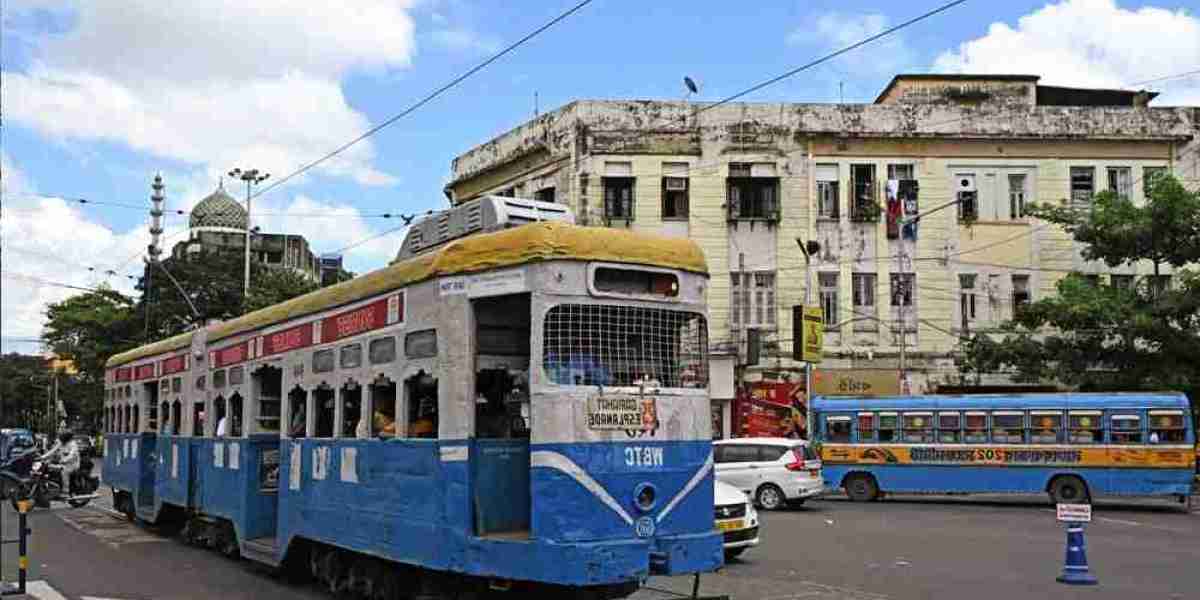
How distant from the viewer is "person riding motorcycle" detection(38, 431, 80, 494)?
24109 millimetres

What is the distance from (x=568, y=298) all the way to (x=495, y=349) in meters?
0.84

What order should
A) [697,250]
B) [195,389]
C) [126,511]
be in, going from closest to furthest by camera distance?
[697,250] < [195,389] < [126,511]

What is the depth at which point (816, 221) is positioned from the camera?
32.9 meters

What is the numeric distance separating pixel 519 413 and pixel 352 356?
2.37m

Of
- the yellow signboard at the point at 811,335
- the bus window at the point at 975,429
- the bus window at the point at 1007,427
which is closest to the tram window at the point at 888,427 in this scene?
the bus window at the point at 975,429

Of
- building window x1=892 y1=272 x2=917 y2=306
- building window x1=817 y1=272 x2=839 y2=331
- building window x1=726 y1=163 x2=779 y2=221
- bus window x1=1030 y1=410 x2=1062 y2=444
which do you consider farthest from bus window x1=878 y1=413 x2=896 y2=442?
building window x1=726 y1=163 x2=779 y2=221

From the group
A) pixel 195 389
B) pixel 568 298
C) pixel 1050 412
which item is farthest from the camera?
pixel 1050 412

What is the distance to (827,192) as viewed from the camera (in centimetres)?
3319

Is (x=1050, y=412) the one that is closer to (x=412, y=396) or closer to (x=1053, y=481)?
(x=1053, y=481)

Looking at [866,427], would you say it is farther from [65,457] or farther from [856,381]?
[65,457]

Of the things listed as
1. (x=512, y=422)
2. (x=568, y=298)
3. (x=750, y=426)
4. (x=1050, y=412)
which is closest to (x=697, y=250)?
(x=568, y=298)

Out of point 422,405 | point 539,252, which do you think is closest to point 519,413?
point 422,405

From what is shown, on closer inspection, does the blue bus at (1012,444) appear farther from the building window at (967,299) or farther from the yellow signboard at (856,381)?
the building window at (967,299)

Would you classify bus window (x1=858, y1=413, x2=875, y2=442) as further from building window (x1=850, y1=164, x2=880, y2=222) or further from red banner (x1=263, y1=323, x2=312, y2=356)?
red banner (x1=263, y1=323, x2=312, y2=356)
